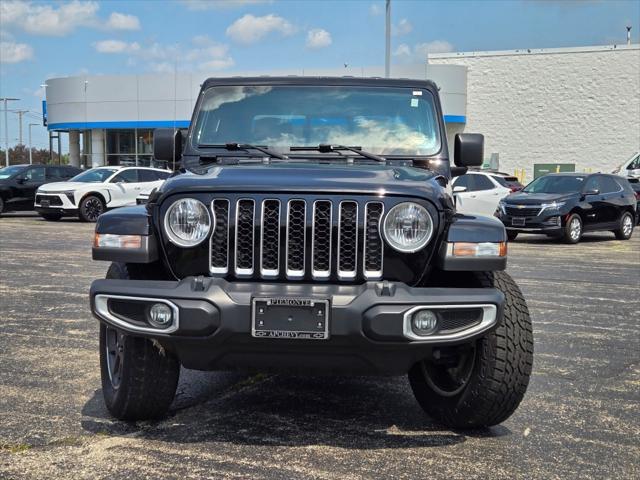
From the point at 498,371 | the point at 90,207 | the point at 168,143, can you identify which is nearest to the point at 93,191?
the point at 90,207

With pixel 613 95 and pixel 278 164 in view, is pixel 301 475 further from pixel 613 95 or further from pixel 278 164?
pixel 613 95

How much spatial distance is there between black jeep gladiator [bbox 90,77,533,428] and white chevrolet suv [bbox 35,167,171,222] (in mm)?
16181

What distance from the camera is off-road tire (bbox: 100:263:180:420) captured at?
12.5ft

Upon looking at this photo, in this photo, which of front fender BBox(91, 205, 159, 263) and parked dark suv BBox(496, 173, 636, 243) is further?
parked dark suv BBox(496, 173, 636, 243)

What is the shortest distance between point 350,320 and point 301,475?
0.75m

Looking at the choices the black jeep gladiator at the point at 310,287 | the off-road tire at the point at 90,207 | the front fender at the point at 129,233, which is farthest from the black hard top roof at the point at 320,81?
the off-road tire at the point at 90,207

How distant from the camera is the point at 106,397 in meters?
4.11

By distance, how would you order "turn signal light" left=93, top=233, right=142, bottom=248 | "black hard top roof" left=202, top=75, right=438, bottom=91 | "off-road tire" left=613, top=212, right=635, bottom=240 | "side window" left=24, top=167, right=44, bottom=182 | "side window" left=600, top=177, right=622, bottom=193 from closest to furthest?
"turn signal light" left=93, top=233, right=142, bottom=248
"black hard top roof" left=202, top=75, right=438, bottom=91
"side window" left=600, top=177, right=622, bottom=193
"off-road tire" left=613, top=212, right=635, bottom=240
"side window" left=24, top=167, right=44, bottom=182

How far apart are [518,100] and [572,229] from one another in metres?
20.8

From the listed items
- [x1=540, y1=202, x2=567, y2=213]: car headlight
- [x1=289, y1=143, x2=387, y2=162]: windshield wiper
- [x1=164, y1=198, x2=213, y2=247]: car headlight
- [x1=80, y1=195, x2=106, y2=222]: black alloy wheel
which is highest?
[x1=289, y1=143, x2=387, y2=162]: windshield wiper

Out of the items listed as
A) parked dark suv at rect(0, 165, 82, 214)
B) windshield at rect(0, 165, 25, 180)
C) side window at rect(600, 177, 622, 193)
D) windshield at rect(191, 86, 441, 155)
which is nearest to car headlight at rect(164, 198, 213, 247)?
windshield at rect(191, 86, 441, 155)

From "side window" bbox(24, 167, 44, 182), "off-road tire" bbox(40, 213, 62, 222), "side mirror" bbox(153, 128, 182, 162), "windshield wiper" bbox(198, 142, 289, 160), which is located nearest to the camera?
"windshield wiper" bbox(198, 142, 289, 160)

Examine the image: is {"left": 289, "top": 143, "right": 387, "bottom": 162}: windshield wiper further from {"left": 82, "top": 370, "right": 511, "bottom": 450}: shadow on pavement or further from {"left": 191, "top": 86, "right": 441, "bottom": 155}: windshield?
{"left": 82, "top": 370, "right": 511, "bottom": 450}: shadow on pavement

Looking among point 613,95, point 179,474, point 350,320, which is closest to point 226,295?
point 350,320
